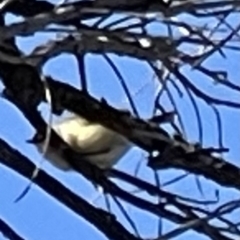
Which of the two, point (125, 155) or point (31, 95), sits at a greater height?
point (31, 95)

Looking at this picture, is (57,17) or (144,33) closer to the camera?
(57,17)

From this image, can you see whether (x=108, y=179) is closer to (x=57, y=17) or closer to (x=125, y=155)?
(x=125, y=155)

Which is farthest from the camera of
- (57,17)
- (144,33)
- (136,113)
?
(136,113)

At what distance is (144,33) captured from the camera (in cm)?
166

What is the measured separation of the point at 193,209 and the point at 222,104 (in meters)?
0.20

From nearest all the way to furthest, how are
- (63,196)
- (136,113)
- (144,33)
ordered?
(144,33) < (136,113) < (63,196)

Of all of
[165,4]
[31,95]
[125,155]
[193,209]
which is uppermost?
[165,4]

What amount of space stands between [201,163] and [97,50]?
0.35 meters

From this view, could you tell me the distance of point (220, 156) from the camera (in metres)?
1.91

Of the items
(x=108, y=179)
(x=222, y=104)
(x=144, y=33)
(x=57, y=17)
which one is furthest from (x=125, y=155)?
(x=57, y=17)

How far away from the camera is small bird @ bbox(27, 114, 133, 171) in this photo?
1.89 m

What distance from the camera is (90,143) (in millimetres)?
1916

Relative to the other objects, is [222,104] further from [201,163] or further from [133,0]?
[133,0]

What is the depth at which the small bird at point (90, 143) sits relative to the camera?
74.6 inches
